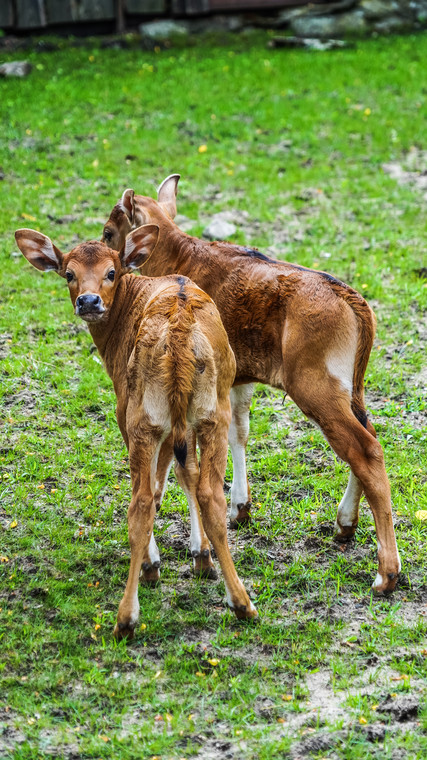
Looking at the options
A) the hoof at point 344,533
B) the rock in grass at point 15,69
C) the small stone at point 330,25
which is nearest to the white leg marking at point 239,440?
the hoof at point 344,533

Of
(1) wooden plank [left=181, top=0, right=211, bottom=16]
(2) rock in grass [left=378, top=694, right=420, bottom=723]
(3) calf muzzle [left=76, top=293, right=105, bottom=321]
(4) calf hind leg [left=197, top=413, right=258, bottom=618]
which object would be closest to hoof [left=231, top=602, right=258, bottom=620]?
(4) calf hind leg [left=197, top=413, right=258, bottom=618]

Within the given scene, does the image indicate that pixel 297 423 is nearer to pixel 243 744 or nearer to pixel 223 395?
pixel 223 395

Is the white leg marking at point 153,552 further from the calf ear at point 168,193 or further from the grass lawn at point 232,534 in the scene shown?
the calf ear at point 168,193

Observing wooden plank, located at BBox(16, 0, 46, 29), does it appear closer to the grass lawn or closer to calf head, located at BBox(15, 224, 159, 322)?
the grass lawn

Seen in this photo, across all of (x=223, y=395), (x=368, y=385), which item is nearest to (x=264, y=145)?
(x=368, y=385)

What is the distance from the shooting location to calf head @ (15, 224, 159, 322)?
5.23 metres

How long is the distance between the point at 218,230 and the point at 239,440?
15.2ft

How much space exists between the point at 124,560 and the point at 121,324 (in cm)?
152

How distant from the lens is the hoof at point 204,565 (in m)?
5.17

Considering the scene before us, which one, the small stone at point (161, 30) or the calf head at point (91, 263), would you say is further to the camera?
the small stone at point (161, 30)

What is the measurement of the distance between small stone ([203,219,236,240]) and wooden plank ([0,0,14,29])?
40.3 ft

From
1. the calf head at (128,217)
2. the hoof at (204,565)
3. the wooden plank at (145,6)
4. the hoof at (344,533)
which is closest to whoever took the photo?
the hoof at (204,565)

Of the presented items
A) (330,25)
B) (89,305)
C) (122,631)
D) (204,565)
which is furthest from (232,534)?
(330,25)

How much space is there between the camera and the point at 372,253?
978cm
